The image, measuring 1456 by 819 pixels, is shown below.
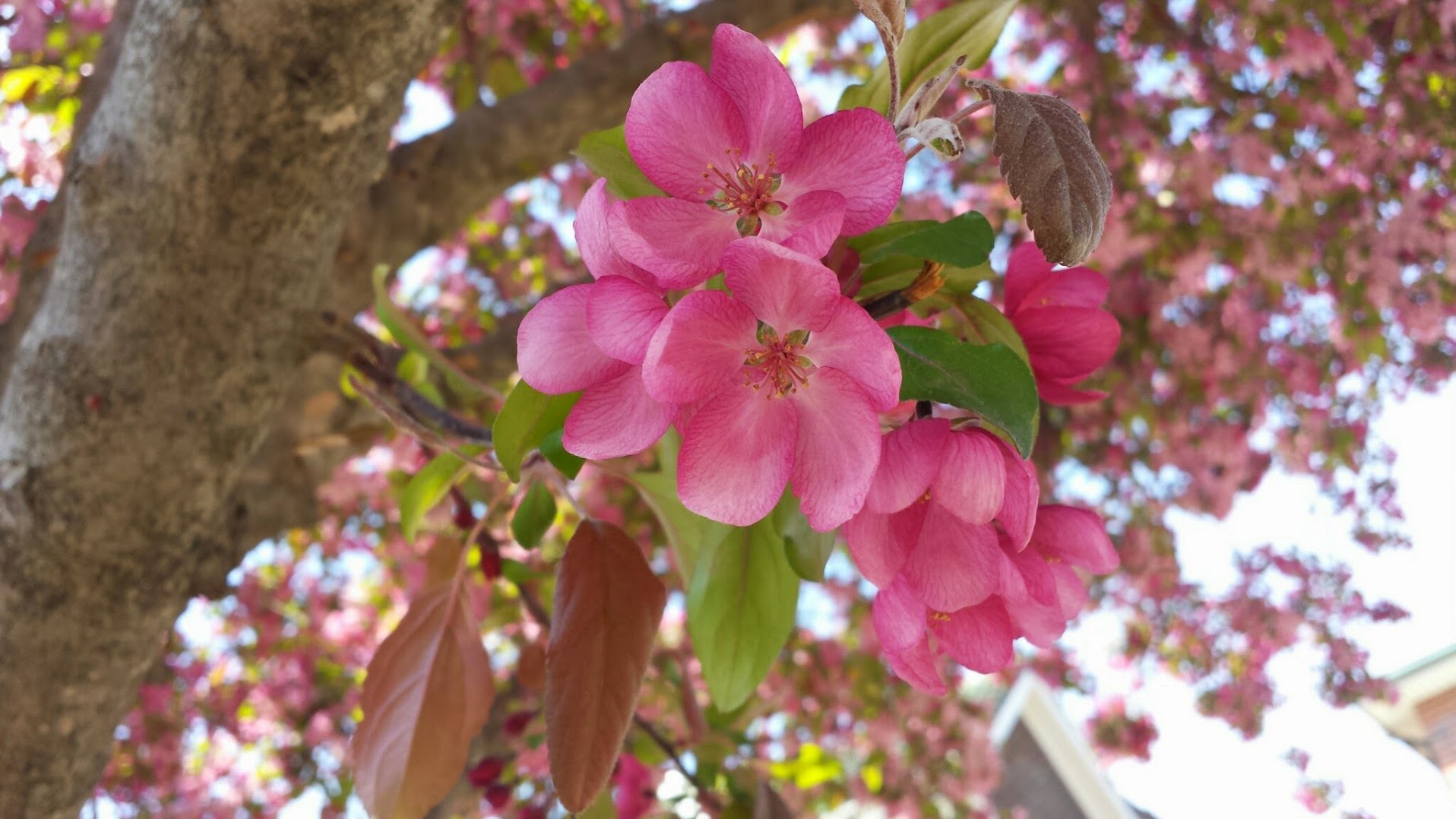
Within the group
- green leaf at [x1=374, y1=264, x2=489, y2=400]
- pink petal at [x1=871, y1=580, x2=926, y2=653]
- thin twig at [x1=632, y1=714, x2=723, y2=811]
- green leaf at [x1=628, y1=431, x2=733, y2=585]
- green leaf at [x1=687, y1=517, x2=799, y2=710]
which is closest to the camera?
pink petal at [x1=871, y1=580, x2=926, y2=653]

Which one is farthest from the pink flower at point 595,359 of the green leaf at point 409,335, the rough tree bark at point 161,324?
the rough tree bark at point 161,324

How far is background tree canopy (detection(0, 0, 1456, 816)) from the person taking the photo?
980 millimetres

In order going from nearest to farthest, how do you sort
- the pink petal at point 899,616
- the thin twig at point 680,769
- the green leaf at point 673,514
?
the pink petal at point 899,616 → the green leaf at point 673,514 → the thin twig at point 680,769

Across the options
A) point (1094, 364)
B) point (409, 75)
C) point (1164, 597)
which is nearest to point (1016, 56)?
point (1164, 597)

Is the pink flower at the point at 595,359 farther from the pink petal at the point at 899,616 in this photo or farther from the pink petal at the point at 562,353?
the pink petal at the point at 899,616

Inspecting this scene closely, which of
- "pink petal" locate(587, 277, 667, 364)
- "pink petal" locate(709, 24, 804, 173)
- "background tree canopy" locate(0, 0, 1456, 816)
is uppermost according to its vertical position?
"pink petal" locate(709, 24, 804, 173)

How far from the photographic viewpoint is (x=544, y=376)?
45 centimetres

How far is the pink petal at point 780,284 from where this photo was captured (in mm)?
380

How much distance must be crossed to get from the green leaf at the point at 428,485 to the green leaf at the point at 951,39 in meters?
0.44

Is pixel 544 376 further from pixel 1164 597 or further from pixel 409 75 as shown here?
pixel 1164 597

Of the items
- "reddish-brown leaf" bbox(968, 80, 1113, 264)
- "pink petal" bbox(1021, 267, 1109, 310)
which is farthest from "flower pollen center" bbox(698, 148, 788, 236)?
"pink petal" bbox(1021, 267, 1109, 310)

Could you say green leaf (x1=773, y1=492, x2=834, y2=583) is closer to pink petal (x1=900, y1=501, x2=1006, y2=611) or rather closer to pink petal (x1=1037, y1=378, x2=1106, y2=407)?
pink petal (x1=900, y1=501, x2=1006, y2=611)

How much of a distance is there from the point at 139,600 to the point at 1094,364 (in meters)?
1.12

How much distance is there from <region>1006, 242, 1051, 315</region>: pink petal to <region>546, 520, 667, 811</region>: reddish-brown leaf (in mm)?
295
